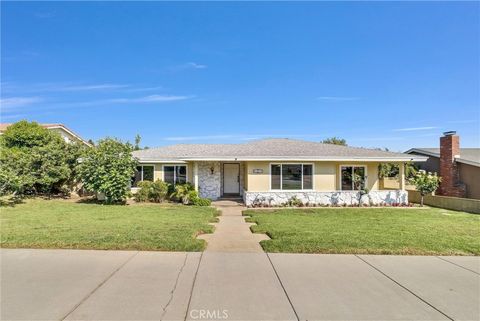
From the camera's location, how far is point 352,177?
16.8 meters

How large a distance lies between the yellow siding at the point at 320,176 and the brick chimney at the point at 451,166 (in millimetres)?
4750

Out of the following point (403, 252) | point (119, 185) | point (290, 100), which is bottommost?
point (403, 252)

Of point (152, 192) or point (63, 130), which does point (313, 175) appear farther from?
point (63, 130)

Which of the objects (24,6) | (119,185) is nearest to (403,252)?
(119,185)

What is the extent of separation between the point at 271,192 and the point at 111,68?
13.1 m

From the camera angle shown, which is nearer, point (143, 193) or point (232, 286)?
point (232, 286)

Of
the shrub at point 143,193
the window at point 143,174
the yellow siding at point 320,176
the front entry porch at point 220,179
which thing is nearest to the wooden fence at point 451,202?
the yellow siding at point 320,176

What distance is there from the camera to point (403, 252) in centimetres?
639

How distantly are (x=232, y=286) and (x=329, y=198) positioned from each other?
1309cm

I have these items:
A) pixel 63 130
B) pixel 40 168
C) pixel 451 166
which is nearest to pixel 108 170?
pixel 40 168

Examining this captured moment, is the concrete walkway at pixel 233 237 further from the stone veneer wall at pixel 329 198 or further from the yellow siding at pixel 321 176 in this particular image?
the yellow siding at pixel 321 176

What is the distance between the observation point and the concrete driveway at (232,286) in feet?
11.9

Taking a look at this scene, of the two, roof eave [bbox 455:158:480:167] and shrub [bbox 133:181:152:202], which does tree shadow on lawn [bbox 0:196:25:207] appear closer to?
shrub [bbox 133:181:152:202]

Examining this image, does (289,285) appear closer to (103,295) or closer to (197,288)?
(197,288)
